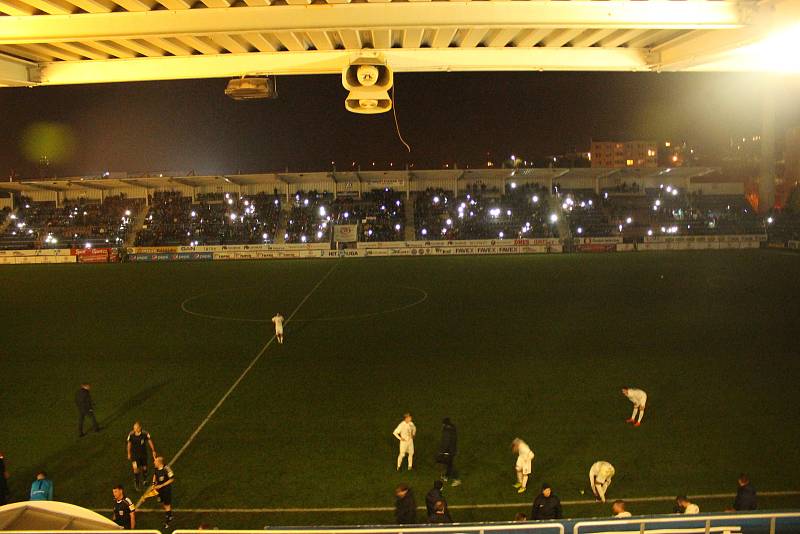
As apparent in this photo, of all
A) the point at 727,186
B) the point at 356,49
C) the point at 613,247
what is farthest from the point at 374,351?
the point at 727,186

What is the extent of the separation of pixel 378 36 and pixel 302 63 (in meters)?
0.79

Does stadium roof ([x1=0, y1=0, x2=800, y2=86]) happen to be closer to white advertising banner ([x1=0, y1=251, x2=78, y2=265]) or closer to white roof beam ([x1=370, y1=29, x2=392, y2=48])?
white roof beam ([x1=370, y1=29, x2=392, y2=48])

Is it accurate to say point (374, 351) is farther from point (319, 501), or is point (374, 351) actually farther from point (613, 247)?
point (613, 247)

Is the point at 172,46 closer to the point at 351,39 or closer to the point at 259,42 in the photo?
the point at 259,42

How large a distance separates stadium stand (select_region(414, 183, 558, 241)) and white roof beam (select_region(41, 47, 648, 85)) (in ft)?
149

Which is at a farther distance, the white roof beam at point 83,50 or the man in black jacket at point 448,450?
the man in black jacket at point 448,450

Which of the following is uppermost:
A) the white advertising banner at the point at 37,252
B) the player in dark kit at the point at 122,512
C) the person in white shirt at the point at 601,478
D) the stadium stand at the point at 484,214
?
the stadium stand at the point at 484,214

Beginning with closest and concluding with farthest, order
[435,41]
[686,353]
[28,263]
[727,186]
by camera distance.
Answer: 1. [435,41]
2. [686,353]
3. [28,263]
4. [727,186]

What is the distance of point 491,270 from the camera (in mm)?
35875

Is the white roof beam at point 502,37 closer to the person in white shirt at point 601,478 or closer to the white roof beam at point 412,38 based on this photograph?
the white roof beam at point 412,38

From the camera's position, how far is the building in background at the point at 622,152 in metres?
136

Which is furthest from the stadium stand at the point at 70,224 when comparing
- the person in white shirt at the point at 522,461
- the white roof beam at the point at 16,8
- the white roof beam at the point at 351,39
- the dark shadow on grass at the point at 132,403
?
the white roof beam at the point at 351,39

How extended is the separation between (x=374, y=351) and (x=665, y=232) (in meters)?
42.2

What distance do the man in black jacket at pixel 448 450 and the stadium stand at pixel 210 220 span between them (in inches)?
1729
